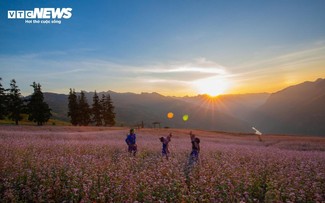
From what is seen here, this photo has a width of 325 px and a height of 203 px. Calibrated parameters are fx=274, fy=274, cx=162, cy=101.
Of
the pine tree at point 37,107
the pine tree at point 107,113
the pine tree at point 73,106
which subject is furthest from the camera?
the pine tree at point 107,113

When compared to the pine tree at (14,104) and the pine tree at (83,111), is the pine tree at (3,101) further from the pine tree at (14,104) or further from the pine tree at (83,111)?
the pine tree at (83,111)

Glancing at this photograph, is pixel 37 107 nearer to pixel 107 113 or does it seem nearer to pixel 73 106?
pixel 73 106

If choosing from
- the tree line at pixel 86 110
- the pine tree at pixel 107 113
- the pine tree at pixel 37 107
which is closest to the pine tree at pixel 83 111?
the tree line at pixel 86 110

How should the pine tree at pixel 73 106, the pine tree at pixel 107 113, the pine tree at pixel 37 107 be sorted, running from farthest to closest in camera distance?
the pine tree at pixel 107 113, the pine tree at pixel 73 106, the pine tree at pixel 37 107

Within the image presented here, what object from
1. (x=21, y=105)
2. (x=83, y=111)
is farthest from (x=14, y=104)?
(x=83, y=111)

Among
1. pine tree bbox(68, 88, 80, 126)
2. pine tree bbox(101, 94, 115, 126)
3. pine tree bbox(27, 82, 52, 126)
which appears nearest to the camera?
pine tree bbox(27, 82, 52, 126)

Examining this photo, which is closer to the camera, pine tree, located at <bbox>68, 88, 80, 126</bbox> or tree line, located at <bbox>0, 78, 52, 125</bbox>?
tree line, located at <bbox>0, 78, 52, 125</bbox>

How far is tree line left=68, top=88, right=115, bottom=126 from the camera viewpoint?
241 feet

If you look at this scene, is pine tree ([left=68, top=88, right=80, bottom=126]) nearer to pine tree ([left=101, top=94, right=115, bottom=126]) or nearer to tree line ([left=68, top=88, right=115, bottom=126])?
tree line ([left=68, top=88, right=115, bottom=126])

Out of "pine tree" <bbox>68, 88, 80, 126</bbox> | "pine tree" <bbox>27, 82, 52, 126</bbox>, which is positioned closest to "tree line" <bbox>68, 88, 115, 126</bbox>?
"pine tree" <bbox>68, 88, 80, 126</bbox>

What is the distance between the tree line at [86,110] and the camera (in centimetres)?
7350

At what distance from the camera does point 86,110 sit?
75312mm

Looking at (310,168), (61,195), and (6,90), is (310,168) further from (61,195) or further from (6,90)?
(6,90)

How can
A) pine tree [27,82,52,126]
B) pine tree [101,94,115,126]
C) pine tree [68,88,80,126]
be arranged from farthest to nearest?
pine tree [101,94,115,126] < pine tree [68,88,80,126] < pine tree [27,82,52,126]
